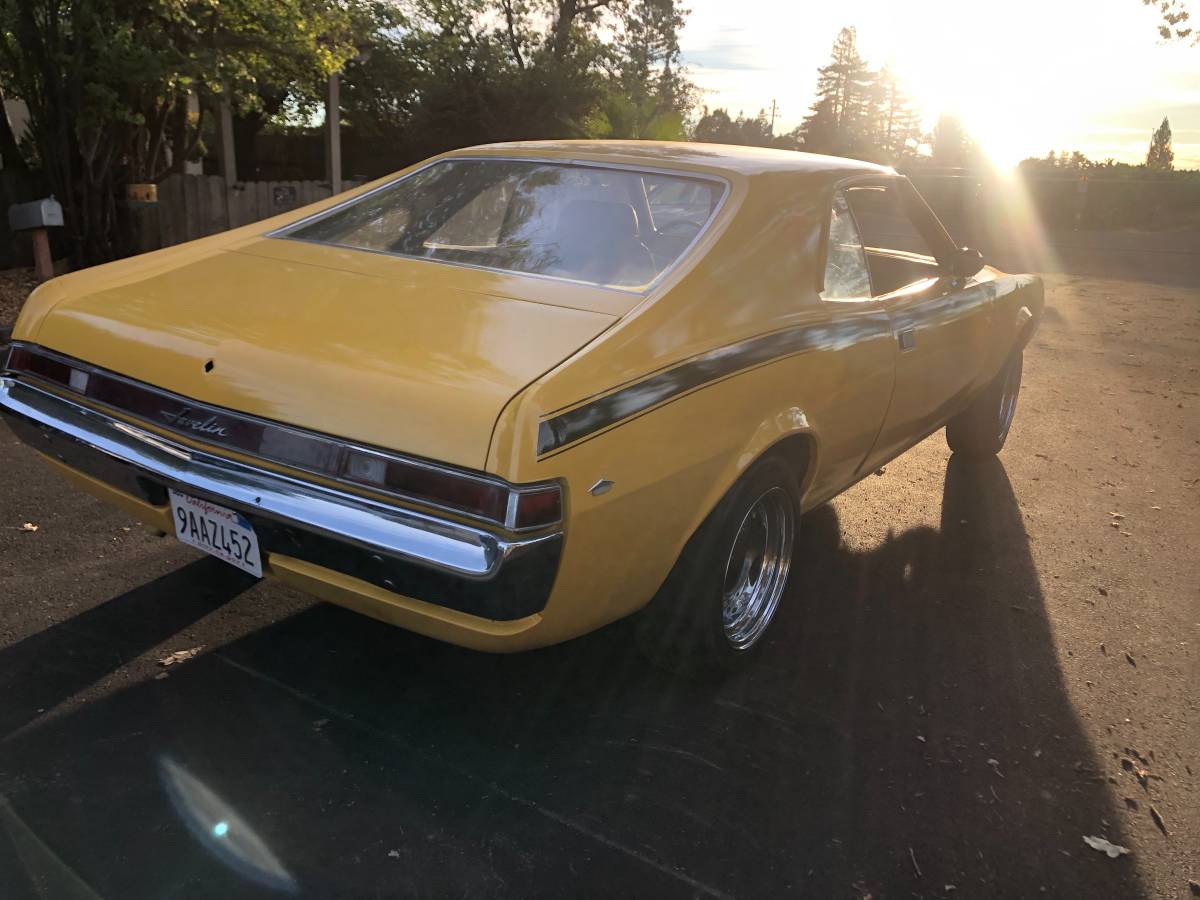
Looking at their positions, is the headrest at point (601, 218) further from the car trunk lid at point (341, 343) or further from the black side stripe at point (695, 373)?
the black side stripe at point (695, 373)

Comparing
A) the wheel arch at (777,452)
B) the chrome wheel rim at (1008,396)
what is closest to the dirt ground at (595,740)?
the wheel arch at (777,452)

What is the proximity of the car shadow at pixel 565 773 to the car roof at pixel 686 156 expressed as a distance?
150 cm

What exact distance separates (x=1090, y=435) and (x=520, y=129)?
16.6 meters

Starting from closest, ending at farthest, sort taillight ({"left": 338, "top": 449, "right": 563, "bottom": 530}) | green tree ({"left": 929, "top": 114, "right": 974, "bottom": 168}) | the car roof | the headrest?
1. taillight ({"left": 338, "top": 449, "right": 563, "bottom": 530})
2. the headrest
3. the car roof
4. green tree ({"left": 929, "top": 114, "right": 974, "bottom": 168})

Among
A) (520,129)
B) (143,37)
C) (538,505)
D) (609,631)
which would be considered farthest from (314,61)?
(520,129)

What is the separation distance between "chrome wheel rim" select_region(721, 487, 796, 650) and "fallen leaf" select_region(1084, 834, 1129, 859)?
42.9 inches

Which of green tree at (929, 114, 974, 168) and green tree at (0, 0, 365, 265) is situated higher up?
green tree at (929, 114, 974, 168)

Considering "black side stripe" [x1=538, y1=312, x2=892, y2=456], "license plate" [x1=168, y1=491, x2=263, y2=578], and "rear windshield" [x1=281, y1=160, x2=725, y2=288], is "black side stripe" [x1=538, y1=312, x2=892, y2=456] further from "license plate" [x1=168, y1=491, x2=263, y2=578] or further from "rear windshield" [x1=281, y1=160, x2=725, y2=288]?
"license plate" [x1=168, y1=491, x2=263, y2=578]

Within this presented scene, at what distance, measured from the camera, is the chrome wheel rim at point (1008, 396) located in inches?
219

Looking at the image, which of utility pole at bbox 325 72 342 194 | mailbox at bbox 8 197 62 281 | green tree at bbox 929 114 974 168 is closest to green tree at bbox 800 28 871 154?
green tree at bbox 929 114 974 168

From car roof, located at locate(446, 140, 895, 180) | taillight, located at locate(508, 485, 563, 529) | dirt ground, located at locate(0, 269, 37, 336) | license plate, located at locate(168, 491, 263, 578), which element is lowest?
dirt ground, located at locate(0, 269, 37, 336)

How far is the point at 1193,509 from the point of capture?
16.6ft

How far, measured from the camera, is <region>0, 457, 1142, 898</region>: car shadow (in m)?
2.26

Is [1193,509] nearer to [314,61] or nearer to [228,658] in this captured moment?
[228,658]
